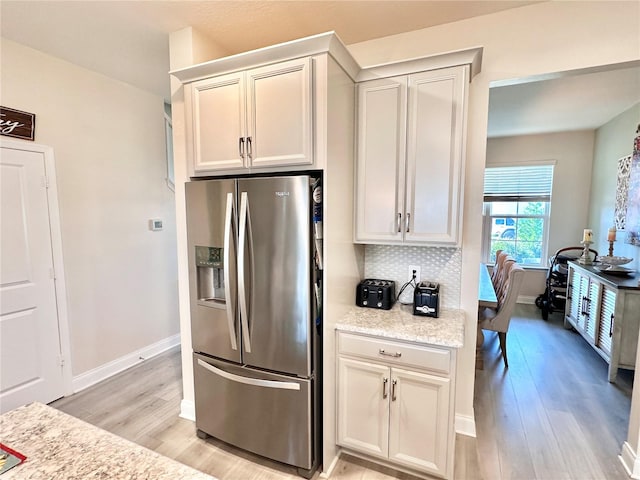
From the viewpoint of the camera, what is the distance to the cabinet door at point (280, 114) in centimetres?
170

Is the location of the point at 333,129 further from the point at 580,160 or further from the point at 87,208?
the point at 580,160

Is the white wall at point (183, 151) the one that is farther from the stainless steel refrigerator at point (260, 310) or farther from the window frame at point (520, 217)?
the window frame at point (520, 217)

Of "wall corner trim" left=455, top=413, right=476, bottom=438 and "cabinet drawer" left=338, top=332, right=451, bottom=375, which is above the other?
"cabinet drawer" left=338, top=332, right=451, bottom=375

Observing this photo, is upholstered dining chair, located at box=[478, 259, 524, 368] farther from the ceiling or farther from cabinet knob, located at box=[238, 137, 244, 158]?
cabinet knob, located at box=[238, 137, 244, 158]

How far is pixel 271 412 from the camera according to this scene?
6.16ft

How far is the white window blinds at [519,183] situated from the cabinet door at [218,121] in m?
4.54

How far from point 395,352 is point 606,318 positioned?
8.90 ft

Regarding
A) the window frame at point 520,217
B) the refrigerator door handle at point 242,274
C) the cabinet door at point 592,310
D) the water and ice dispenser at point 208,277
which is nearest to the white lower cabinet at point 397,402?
the refrigerator door handle at point 242,274

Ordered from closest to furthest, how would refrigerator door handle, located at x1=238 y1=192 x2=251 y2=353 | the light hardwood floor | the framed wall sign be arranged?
refrigerator door handle, located at x1=238 y1=192 x2=251 y2=353, the light hardwood floor, the framed wall sign

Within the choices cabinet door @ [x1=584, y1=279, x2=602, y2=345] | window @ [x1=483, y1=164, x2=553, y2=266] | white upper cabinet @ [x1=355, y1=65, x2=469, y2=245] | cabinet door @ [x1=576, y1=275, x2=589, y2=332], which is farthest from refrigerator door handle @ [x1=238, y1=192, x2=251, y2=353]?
window @ [x1=483, y1=164, x2=553, y2=266]

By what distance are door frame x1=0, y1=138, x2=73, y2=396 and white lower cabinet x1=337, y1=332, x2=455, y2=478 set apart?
239cm

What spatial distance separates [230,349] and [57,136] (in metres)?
2.27

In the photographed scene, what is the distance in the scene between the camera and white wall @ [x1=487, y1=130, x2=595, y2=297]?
4.83m

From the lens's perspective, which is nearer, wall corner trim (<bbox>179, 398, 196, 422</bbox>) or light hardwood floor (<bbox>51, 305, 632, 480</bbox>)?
light hardwood floor (<bbox>51, 305, 632, 480</bbox>)
